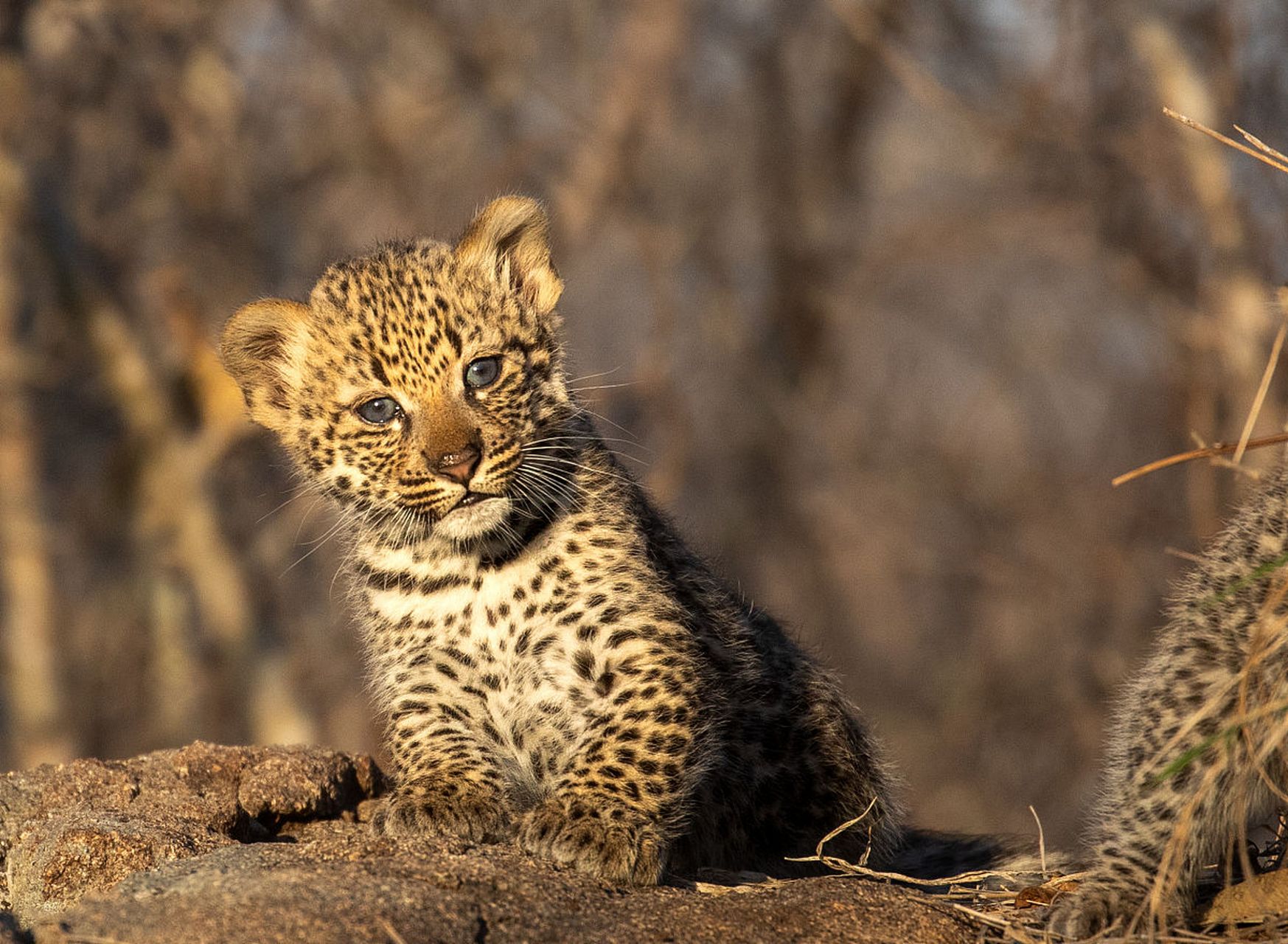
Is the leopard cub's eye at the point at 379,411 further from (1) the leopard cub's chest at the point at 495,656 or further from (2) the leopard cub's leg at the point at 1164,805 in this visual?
(2) the leopard cub's leg at the point at 1164,805

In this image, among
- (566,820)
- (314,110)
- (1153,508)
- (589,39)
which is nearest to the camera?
(566,820)

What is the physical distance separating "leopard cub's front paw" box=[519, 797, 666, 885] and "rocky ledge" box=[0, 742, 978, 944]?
0.23ft

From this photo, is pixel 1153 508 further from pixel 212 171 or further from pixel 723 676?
pixel 723 676

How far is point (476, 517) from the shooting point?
5.89 meters

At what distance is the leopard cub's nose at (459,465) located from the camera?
19.2ft

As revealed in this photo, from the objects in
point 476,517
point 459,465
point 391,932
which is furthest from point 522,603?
point 391,932

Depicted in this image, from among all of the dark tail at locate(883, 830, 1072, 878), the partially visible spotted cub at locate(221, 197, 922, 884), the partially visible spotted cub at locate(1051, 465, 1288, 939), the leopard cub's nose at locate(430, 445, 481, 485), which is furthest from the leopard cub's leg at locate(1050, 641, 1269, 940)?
the leopard cub's nose at locate(430, 445, 481, 485)

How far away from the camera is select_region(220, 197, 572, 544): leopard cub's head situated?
19.5 feet

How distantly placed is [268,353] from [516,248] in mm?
1093

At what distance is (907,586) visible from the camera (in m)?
21.2

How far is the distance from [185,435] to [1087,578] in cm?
923

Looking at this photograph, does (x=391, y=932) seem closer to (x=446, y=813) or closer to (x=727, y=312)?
(x=446, y=813)

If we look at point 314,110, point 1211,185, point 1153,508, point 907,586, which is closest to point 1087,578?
point 1153,508

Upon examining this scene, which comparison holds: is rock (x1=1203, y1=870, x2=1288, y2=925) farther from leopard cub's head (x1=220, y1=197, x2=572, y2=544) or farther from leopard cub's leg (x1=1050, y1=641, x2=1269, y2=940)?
leopard cub's head (x1=220, y1=197, x2=572, y2=544)
